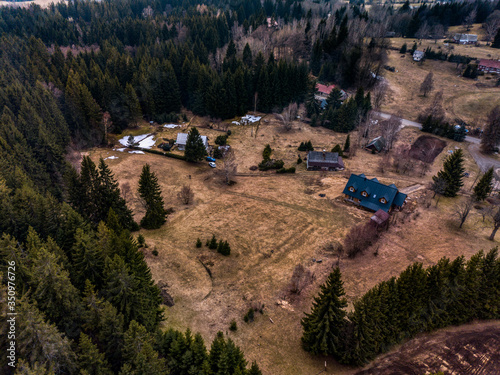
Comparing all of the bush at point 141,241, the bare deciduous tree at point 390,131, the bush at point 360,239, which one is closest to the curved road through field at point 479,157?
the bare deciduous tree at point 390,131

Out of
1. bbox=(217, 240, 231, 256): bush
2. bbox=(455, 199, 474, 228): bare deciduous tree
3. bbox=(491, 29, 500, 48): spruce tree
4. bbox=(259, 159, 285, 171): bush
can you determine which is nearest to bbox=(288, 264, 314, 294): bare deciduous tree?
bbox=(217, 240, 231, 256): bush

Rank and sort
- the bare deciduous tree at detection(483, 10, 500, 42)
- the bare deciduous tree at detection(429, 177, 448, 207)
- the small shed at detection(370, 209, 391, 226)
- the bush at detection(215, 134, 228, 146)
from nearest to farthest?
1. the small shed at detection(370, 209, 391, 226)
2. the bare deciduous tree at detection(429, 177, 448, 207)
3. the bush at detection(215, 134, 228, 146)
4. the bare deciduous tree at detection(483, 10, 500, 42)

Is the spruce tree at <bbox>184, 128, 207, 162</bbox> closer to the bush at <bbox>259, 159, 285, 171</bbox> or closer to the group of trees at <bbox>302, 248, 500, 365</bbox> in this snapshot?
the bush at <bbox>259, 159, 285, 171</bbox>

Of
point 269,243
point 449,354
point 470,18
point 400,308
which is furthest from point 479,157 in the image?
point 470,18

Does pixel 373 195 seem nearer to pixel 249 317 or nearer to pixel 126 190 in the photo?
pixel 249 317

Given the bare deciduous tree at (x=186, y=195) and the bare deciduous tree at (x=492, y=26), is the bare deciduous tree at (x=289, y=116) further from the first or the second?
the bare deciduous tree at (x=492, y=26)

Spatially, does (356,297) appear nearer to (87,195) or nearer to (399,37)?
(87,195)
